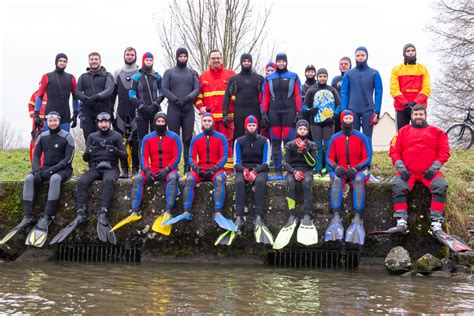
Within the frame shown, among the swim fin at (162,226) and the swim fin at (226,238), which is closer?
the swim fin at (226,238)

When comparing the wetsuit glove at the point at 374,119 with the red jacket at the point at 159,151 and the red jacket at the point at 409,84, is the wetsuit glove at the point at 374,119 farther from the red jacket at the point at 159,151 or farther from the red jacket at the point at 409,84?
the red jacket at the point at 159,151

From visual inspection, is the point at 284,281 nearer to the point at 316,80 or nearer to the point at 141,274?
the point at 141,274

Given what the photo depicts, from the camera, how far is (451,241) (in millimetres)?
6598

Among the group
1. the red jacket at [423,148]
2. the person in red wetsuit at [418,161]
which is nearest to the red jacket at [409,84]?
the person in red wetsuit at [418,161]

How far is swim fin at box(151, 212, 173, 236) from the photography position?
24.1 ft

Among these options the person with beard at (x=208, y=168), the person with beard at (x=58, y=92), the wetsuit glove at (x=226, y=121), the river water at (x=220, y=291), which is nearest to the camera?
the river water at (x=220, y=291)

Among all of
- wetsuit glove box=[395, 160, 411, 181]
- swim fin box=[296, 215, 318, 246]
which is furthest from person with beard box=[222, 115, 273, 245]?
wetsuit glove box=[395, 160, 411, 181]

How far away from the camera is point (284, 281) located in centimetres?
586

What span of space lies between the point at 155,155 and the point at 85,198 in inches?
46.8

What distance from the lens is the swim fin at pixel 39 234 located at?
745cm

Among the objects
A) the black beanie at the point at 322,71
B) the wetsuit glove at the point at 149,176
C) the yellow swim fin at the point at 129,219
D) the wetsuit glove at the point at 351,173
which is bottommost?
the yellow swim fin at the point at 129,219

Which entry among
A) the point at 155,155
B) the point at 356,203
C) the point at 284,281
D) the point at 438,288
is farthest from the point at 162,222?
the point at 438,288

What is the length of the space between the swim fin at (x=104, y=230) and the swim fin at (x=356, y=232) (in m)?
3.21

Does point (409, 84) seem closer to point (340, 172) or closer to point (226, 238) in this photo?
point (340, 172)
